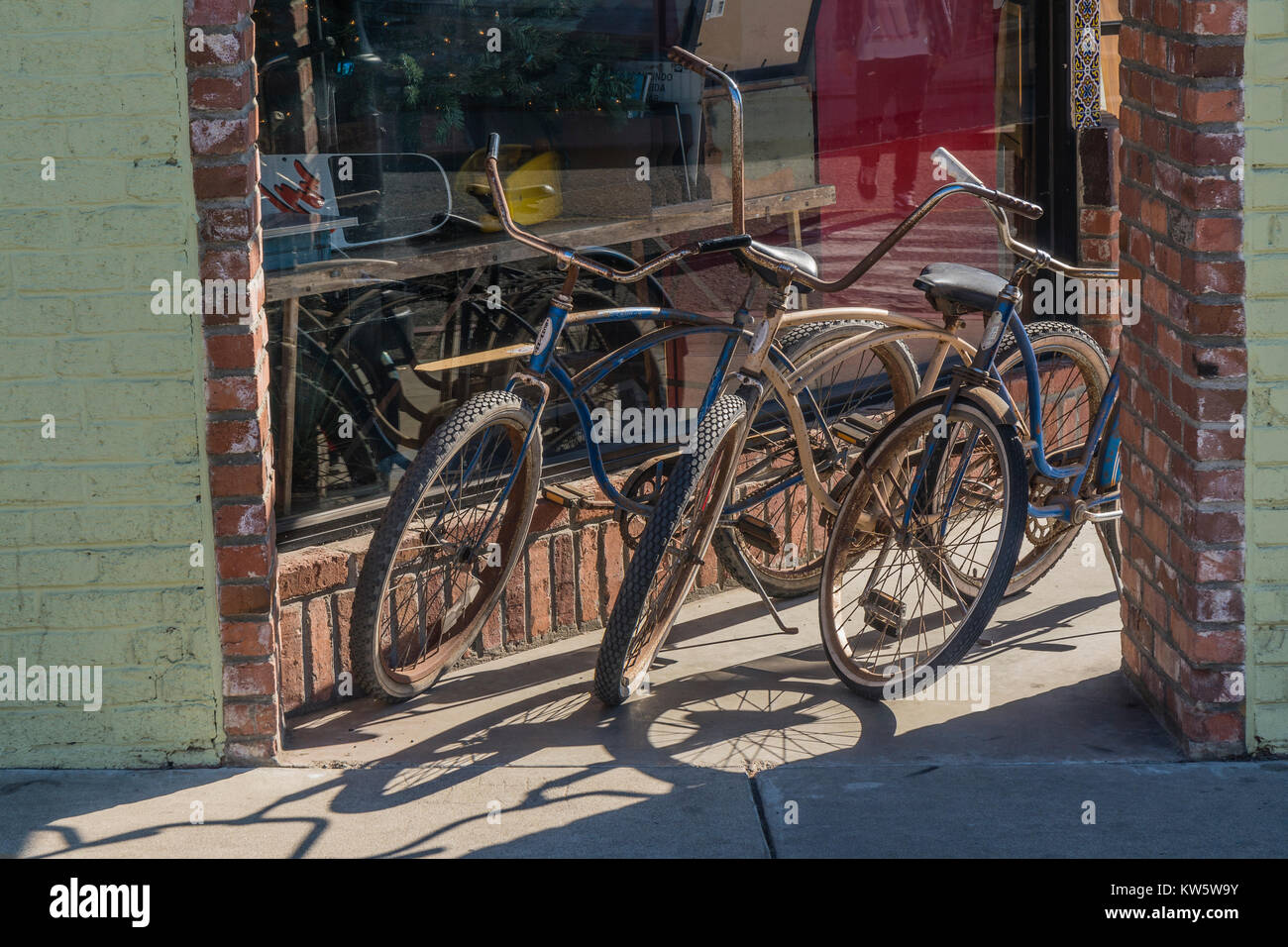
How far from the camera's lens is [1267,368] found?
3818 mm

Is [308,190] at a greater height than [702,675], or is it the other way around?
[308,190]

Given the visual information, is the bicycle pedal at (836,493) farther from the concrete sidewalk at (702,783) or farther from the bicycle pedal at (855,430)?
the concrete sidewalk at (702,783)

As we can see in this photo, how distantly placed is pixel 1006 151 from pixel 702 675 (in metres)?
2.66

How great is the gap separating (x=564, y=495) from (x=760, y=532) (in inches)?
24.1

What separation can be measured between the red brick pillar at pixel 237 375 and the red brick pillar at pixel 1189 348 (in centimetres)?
222

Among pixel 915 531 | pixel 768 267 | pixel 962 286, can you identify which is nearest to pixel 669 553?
pixel 915 531

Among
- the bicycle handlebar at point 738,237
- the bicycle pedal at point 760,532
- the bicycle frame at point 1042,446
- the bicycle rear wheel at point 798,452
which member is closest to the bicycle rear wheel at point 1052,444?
the bicycle frame at point 1042,446

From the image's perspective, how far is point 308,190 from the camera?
4.54 m

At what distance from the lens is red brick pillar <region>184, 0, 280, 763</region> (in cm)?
367

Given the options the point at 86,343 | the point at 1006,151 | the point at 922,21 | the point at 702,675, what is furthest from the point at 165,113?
the point at 1006,151

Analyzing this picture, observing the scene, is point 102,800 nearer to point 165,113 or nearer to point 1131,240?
point 165,113

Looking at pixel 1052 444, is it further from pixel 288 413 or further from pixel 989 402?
pixel 288 413

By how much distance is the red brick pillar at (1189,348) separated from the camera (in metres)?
3.74

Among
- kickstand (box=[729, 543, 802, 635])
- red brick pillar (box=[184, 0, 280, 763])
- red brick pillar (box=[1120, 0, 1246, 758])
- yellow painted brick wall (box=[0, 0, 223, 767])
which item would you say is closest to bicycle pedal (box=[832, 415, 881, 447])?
kickstand (box=[729, 543, 802, 635])
